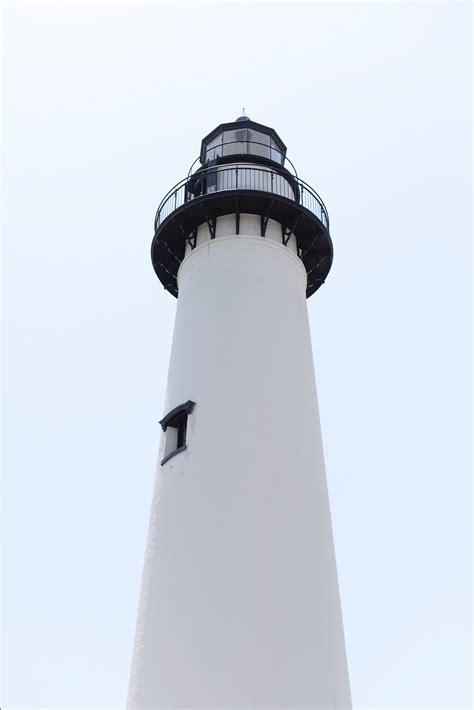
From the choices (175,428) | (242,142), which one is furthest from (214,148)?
(175,428)

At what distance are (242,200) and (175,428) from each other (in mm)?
5512

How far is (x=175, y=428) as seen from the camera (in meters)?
15.8

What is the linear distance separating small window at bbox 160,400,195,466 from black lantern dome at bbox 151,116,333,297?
4.43 metres

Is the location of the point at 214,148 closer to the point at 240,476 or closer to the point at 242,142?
the point at 242,142

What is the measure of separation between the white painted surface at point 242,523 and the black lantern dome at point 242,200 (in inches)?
38.2

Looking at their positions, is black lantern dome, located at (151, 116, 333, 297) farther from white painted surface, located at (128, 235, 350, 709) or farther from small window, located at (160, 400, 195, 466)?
small window, located at (160, 400, 195, 466)

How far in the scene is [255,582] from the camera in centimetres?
1290

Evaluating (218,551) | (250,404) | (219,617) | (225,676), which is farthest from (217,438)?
(225,676)

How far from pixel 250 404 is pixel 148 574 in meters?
3.78

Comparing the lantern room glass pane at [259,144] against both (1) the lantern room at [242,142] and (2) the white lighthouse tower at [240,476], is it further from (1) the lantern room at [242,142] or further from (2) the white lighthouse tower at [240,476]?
(2) the white lighthouse tower at [240,476]

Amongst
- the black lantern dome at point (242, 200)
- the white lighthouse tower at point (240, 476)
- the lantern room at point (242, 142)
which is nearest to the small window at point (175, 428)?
the white lighthouse tower at point (240, 476)

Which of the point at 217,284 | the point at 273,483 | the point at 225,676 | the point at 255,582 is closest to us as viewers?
the point at 225,676

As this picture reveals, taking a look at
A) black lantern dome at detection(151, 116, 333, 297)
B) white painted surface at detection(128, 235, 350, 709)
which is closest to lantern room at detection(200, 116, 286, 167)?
black lantern dome at detection(151, 116, 333, 297)

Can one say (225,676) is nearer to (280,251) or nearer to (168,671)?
(168,671)
